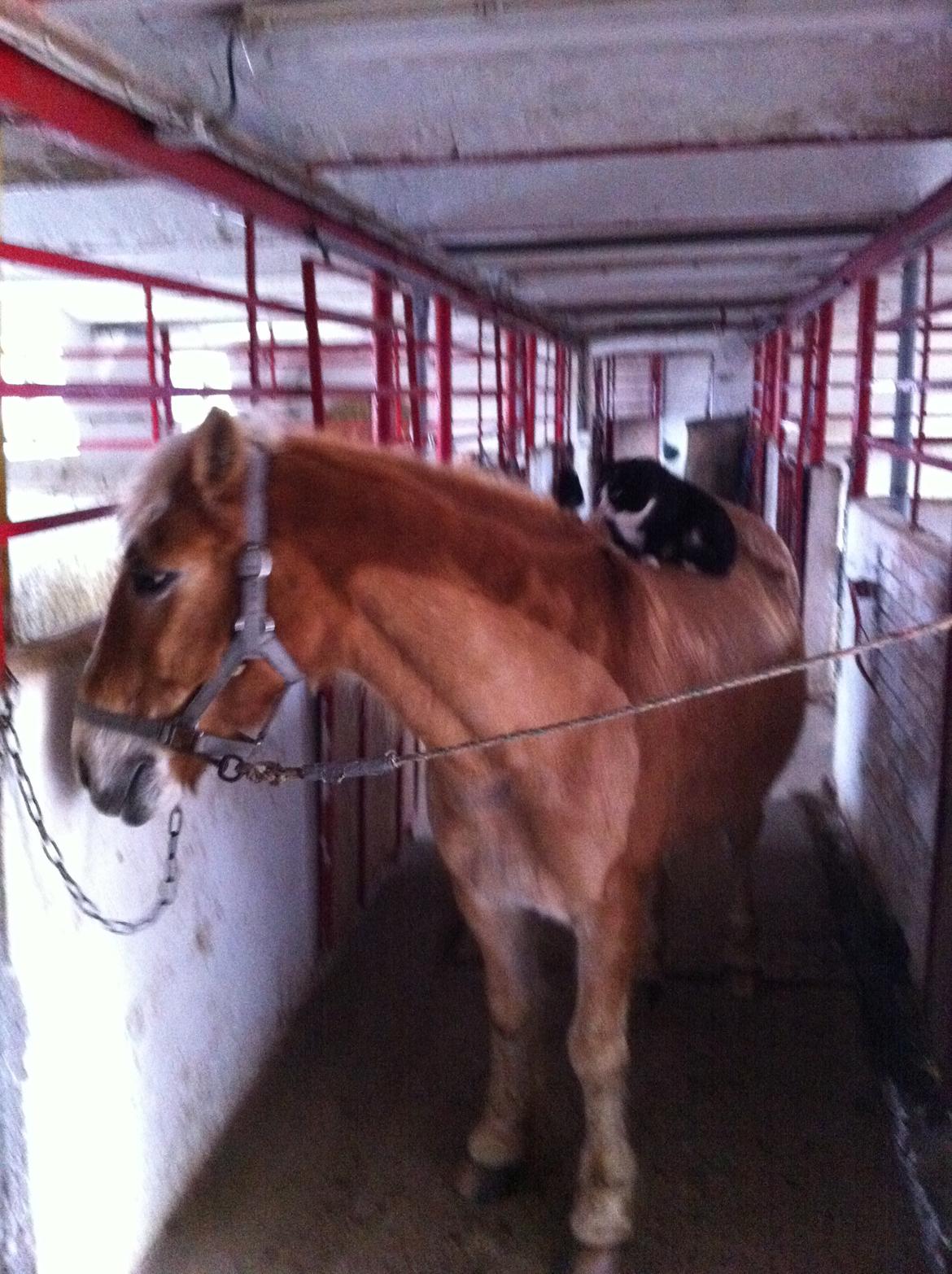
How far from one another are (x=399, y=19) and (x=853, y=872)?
3.09 meters

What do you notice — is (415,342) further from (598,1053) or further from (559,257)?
(598,1053)

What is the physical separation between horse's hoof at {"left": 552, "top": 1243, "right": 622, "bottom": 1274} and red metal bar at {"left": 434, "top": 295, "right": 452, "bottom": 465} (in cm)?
301

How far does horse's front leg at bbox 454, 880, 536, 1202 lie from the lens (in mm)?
2359

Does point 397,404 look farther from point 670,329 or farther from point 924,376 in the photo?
point 670,329

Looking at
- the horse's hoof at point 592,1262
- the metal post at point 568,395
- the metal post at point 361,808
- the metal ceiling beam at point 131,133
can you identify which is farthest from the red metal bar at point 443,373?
the metal post at point 568,395

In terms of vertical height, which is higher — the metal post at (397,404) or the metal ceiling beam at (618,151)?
the metal ceiling beam at (618,151)

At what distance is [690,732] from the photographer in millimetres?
2465

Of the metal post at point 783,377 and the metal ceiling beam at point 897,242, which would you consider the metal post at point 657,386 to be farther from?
the metal ceiling beam at point 897,242

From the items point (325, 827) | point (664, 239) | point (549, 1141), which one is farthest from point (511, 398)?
point (549, 1141)

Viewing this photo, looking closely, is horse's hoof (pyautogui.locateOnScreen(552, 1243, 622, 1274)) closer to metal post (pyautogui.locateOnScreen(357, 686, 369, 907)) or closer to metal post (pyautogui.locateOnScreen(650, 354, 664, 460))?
metal post (pyautogui.locateOnScreen(357, 686, 369, 907))

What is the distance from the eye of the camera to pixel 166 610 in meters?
1.68

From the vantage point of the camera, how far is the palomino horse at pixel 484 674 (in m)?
1.69

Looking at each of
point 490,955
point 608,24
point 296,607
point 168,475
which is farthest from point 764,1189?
point 608,24

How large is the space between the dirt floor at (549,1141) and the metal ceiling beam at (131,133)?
217 cm
